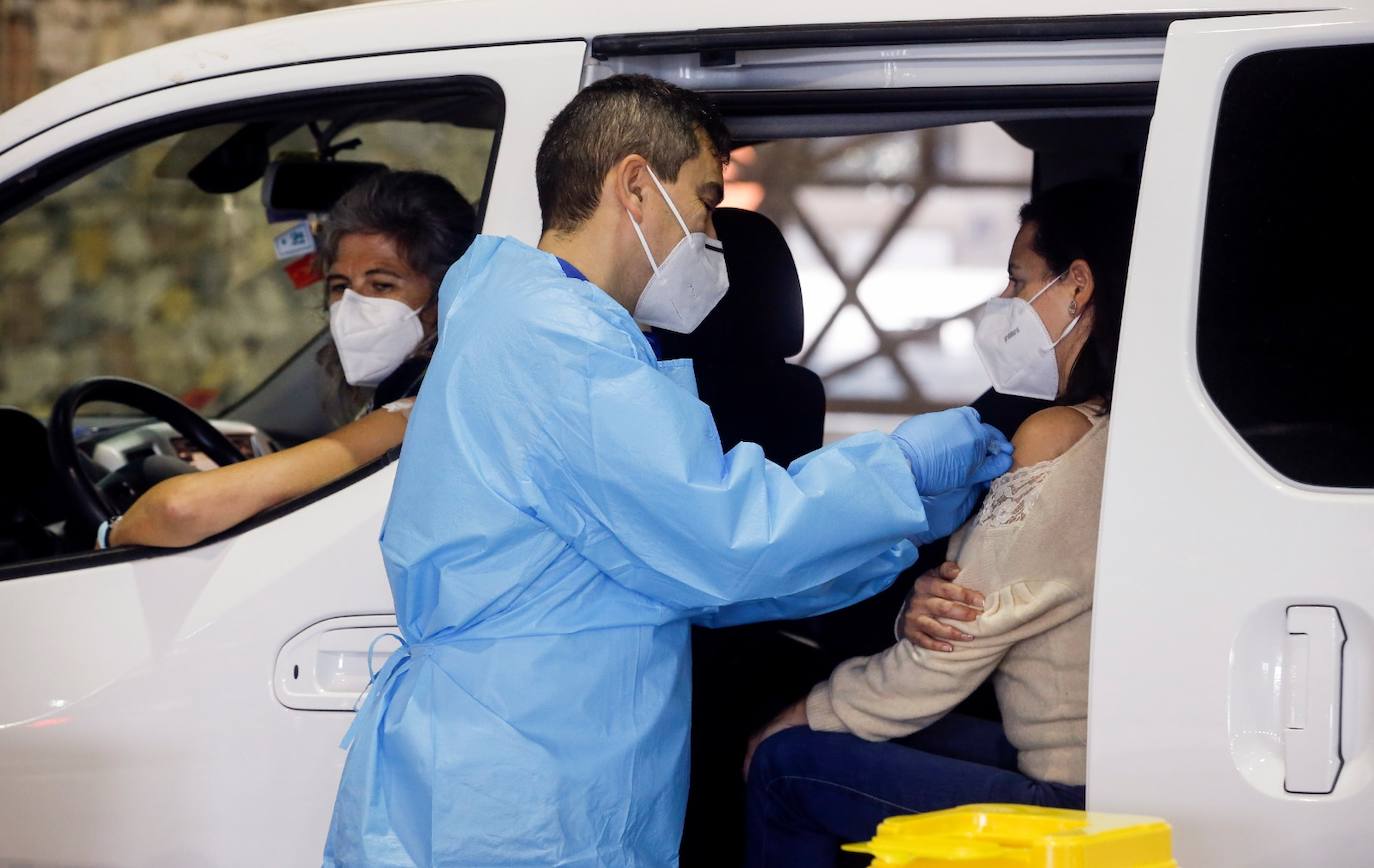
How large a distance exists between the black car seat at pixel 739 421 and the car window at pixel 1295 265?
937 millimetres

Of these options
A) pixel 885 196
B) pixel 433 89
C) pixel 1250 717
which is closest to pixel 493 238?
pixel 433 89

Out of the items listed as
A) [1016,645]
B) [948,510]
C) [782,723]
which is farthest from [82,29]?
[1016,645]

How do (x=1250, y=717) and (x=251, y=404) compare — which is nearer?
(x=1250, y=717)

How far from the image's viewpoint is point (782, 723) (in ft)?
6.71

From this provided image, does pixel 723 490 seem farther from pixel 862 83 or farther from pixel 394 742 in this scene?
pixel 862 83

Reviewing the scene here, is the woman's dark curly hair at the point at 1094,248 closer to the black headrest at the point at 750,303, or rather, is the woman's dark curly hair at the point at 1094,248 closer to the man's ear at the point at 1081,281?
the man's ear at the point at 1081,281

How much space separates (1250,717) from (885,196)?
9040 mm

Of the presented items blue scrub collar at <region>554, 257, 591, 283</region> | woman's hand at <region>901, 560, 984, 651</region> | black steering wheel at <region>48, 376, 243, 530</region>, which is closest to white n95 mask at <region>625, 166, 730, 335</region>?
blue scrub collar at <region>554, 257, 591, 283</region>

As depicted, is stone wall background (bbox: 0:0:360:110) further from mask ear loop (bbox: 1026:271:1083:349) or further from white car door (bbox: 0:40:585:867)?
mask ear loop (bbox: 1026:271:1083:349)

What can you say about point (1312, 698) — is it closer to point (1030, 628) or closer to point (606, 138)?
point (1030, 628)

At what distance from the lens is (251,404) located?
12.9ft

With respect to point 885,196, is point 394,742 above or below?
below

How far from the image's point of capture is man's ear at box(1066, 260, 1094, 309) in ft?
6.53

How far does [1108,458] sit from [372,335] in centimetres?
128
